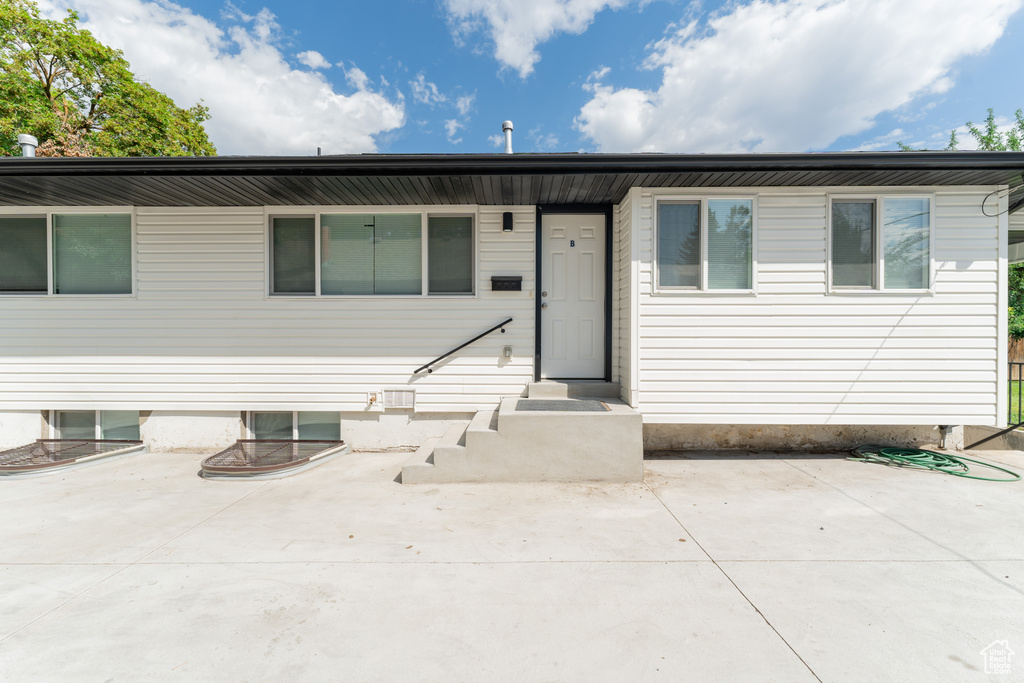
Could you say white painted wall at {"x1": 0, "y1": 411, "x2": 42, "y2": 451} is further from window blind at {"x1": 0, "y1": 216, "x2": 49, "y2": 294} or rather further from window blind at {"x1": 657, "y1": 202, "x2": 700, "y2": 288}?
window blind at {"x1": 657, "y1": 202, "x2": 700, "y2": 288}

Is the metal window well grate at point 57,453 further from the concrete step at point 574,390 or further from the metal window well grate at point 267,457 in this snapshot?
the concrete step at point 574,390

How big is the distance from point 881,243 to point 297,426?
7.15m

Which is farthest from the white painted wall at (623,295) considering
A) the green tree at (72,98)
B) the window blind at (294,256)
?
the green tree at (72,98)

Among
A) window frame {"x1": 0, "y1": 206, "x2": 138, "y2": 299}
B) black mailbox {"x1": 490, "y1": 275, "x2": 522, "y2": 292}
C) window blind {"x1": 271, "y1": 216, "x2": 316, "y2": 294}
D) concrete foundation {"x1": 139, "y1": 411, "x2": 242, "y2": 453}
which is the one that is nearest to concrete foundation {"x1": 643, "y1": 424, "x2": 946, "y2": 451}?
black mailbox {"x1": 490, "y1": 275, "x2": 522, "y2": 292}

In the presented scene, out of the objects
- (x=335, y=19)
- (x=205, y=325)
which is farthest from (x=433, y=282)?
(x=335, y=19)

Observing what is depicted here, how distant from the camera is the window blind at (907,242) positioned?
14.9 ft

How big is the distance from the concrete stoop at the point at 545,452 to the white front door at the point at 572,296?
124cm

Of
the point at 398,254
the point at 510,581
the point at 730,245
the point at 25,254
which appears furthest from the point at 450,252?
the point at 25,254

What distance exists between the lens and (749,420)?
181 inches

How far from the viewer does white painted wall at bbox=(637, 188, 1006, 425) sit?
455 cm

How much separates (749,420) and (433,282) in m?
3.98

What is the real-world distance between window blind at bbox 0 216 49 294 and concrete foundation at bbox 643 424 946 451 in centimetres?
771

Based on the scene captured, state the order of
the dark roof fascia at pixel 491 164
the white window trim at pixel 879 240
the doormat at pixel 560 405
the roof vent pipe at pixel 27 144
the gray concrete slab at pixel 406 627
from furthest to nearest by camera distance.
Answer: the roof vent pipe at pixel 27 144, the white window trim at pixel 879 240, the doormat at pixel 560 405, the dark roof fascia at pixel 491 164, the gray concrete slab at pixel 406 627

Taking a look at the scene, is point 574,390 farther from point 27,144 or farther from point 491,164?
point 27,144
